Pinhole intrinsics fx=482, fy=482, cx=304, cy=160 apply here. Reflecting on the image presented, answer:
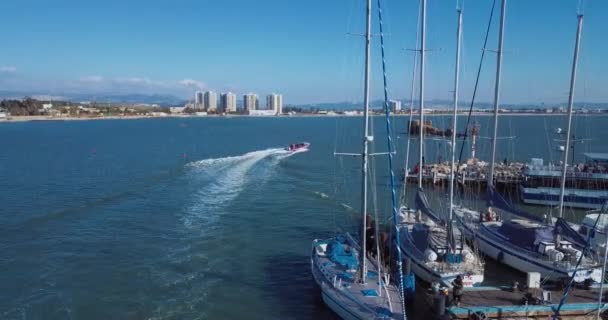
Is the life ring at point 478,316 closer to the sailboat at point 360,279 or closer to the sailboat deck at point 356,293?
the sailboat at point 360,279

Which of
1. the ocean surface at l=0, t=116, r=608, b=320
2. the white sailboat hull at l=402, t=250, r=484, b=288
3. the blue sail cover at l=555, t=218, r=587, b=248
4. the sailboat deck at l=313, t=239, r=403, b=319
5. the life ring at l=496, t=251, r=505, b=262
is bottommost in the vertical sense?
the ocean surface at l=0, t=116, r=608, b=320

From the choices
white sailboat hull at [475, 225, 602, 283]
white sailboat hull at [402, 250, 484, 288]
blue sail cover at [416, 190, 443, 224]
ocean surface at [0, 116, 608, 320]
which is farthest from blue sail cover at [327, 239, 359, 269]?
white sailboat hull at [475, 225, 602, 283]

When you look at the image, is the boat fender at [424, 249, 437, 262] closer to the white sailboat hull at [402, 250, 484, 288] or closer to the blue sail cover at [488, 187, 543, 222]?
the white sailboat hull at [402, 250, 484, 288]

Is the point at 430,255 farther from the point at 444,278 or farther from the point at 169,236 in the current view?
the point at 169,236

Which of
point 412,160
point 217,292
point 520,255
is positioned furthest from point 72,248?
point 412,160

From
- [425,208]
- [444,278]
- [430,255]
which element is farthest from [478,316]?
[425,208]

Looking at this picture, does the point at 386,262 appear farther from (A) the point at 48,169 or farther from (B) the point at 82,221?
(A) the point at 48,169

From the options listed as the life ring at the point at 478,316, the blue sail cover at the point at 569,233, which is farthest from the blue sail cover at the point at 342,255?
the blue sail cover at the point at 569,233
